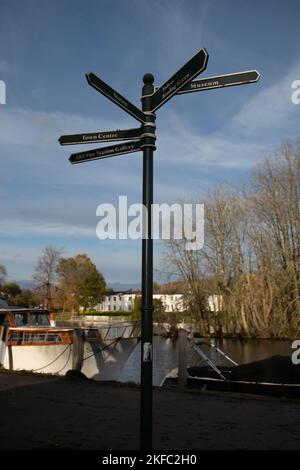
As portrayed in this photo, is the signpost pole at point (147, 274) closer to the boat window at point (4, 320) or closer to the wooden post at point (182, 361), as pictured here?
the wooden post at point (182, 361)

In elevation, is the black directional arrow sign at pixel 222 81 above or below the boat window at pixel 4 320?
above

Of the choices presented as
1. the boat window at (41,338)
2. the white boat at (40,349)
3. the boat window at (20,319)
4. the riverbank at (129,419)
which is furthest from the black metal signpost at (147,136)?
the boat window at (20,319)

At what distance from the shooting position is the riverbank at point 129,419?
620 centimetres

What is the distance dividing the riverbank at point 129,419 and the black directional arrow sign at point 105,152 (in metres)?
3.61

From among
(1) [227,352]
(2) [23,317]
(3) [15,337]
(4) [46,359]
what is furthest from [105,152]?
(1) [227,352]

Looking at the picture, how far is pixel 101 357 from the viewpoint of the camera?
832 inches

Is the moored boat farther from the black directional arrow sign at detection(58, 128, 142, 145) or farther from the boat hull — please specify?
the black directional arrow sign at detection(58, 128, 142, 145)

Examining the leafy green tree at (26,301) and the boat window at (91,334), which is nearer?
the boat window at (91,334)

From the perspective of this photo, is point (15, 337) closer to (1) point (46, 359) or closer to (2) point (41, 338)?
(2) point (41, 338)

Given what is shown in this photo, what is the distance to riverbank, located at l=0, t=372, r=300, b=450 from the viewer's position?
6203 millimetres
